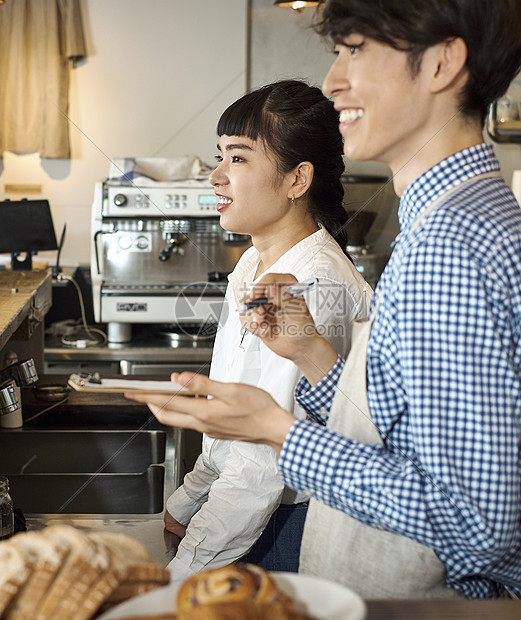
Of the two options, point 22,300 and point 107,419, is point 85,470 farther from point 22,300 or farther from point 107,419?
point 22,300

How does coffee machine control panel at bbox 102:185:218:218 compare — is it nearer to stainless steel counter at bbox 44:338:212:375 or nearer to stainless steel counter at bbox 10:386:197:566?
stainless steel counter at bbox 44:338:212:375

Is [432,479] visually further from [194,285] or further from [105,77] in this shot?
[105,77]

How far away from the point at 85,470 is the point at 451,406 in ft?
5.00

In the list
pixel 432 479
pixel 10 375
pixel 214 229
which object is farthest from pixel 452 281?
pixel 214 229

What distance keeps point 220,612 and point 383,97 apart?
70 cm

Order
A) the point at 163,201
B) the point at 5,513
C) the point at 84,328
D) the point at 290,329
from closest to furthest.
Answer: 1. the point at 290,329
2. the point at 5,513
3. the point at 163,201
4. the point at 84,328

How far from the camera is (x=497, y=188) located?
1036 mm

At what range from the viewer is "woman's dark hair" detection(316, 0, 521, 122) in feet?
3.25

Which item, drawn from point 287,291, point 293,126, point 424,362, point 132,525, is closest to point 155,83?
point 293,126

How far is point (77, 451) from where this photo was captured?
2244mm

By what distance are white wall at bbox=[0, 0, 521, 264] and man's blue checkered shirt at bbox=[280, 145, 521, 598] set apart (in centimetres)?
387

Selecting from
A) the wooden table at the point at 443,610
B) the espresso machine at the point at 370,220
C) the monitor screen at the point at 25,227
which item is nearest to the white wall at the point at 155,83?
the espresso machine at the point at 370,220

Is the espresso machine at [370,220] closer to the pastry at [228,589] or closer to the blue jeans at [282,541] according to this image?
the blue jeans at [282,541]

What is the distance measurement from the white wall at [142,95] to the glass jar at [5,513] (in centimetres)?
327
